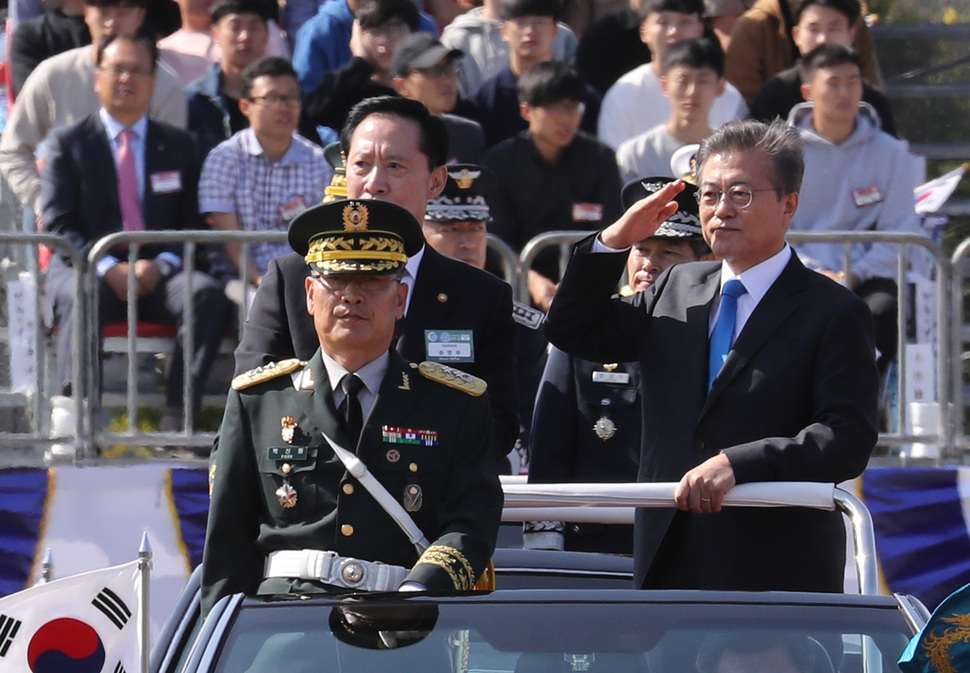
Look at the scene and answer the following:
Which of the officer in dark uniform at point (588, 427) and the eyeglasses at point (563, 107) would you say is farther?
the eyeglasses at point (563, 107)

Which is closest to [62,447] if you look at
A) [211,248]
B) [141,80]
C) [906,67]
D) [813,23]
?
[211,248]

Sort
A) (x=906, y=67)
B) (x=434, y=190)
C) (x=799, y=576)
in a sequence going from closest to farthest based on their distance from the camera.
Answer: (x=799, y=576) → (x=434, y=190) → (x=906, y=67)

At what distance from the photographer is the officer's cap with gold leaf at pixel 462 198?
609 cm

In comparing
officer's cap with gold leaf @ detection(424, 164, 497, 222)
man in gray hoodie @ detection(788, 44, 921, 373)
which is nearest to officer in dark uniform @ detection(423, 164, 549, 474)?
officer's cap with gold leaf @ detection(424, 164, 497, 222)

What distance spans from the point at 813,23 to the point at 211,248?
12.4 feet

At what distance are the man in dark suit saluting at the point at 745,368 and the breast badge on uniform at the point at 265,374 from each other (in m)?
0.77

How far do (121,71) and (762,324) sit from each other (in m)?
4.90

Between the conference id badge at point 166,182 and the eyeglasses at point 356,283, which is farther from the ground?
the conference id badge at point 166,182

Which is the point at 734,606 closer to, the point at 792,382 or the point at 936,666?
the point at 936,666

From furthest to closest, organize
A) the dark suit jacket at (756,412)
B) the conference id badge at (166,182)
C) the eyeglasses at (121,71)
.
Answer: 1. the eyeglasses at (121,71)
2. the conference id badge at (166,182)
3. the dark suit jacket at (756,412)

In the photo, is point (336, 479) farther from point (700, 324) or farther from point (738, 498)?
point (700, 324)

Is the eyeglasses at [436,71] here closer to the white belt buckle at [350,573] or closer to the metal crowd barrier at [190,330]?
the metal crowd barrier at [190,330]

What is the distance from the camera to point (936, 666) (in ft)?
8.39

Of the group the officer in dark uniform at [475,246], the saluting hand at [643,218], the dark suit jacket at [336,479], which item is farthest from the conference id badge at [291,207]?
the dark suit jacket at [336,479]
